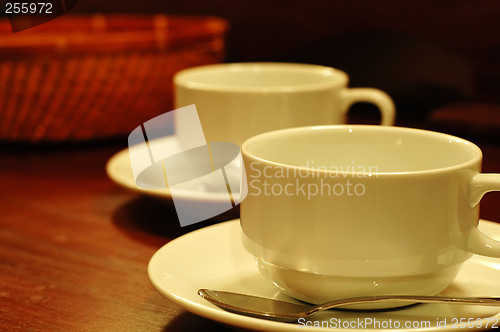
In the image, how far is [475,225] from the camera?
0.44 m

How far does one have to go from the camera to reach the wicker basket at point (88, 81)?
0.88 m

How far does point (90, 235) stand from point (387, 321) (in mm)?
330

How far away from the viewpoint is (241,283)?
47cm

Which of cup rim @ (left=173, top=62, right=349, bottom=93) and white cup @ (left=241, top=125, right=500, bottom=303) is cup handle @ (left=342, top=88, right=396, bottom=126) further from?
white cup @ (left=241, top=125, right=500, bottom=303)

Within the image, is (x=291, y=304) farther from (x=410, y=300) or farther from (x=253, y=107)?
(x=253, y=107)

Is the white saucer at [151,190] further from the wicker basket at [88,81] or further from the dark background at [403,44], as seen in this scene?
the dark background at [403,44]

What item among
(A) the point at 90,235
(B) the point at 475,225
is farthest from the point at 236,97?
(B) the point at 475,225

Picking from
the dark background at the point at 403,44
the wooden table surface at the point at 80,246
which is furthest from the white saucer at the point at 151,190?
the dark background at the point at 403,44

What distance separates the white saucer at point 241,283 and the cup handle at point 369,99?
0.27m

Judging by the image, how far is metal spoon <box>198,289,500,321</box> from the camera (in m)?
0.40

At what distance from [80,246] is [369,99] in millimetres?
375

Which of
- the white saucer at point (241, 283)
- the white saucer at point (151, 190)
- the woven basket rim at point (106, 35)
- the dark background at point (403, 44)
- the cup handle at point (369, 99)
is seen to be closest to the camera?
the white saucer at point (241, 283)

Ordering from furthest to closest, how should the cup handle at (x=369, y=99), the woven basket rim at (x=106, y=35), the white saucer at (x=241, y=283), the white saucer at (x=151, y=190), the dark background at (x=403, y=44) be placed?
the dark background at (x=403, y=44)
the woven basket rim at (x=106, y=35)
the cup handle at (x=369, y=99)
the white saucer at (x=151, y=190)
the white saucer at (x=241, y=283)

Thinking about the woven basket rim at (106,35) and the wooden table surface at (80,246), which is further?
the woven basket rim at (106,35)
